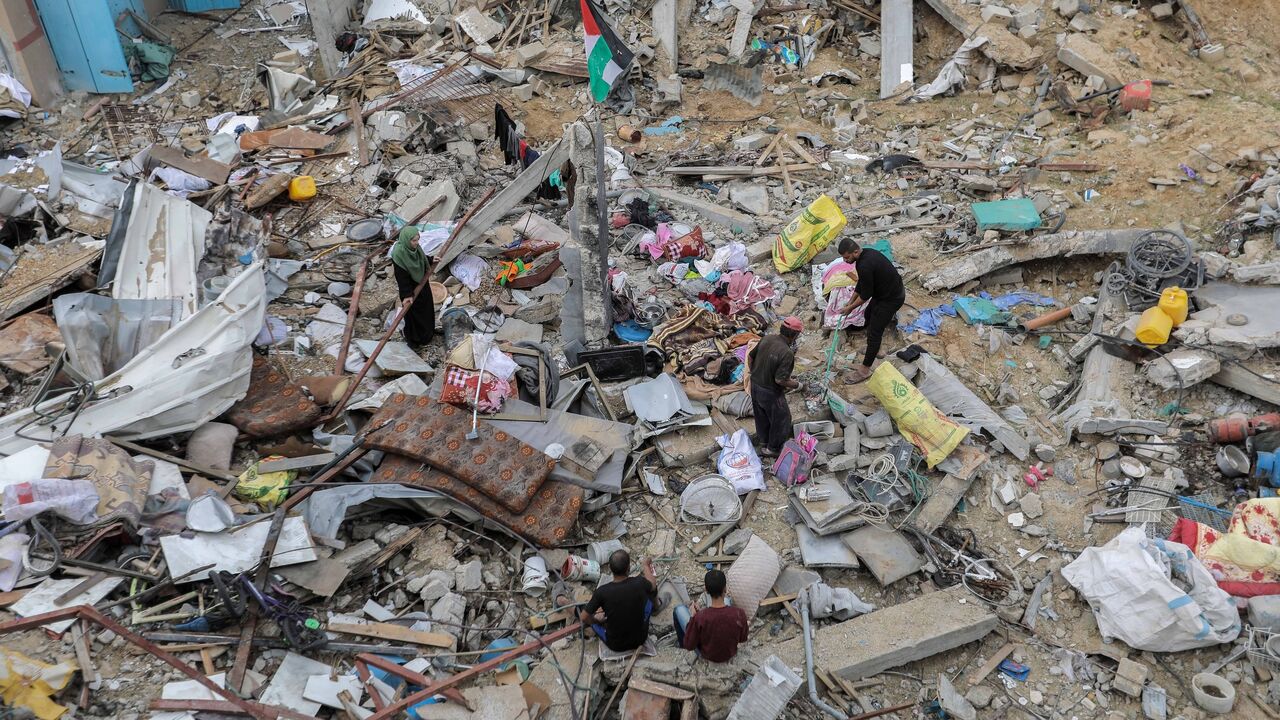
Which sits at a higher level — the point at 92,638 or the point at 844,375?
the point at 92,638

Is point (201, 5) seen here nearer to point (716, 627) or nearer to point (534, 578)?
point (534, 578)

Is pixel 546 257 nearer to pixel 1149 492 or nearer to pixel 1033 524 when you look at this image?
pixel 1033 524

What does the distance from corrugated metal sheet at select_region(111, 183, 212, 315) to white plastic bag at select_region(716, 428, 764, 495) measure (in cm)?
515

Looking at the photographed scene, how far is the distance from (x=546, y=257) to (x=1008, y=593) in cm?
614

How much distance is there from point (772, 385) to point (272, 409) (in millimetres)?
4397

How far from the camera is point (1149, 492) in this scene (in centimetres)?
665

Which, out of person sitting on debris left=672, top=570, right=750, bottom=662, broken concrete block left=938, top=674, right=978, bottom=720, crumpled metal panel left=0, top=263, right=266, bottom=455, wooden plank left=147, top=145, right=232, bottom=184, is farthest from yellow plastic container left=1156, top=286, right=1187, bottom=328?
wooden plank left=147, top=145, right=232, bottom=184

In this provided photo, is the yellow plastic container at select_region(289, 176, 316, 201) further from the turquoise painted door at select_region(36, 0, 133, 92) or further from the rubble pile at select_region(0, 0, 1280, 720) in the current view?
the turquoise painted door at select_region(36, 0, 133, 92)

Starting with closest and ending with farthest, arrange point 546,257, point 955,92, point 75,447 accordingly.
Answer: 1. point 75,447
2. point 546,257
3. point 955,92

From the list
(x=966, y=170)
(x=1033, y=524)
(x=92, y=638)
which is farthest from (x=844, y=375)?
(x=92, y=638)

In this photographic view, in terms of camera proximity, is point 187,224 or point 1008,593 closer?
point 1008,593

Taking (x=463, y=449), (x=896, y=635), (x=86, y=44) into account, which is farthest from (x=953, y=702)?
(x=86, y=44)

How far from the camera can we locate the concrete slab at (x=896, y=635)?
566 cm

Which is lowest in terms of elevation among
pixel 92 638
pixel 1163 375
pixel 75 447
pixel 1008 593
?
pixel 1008 593
